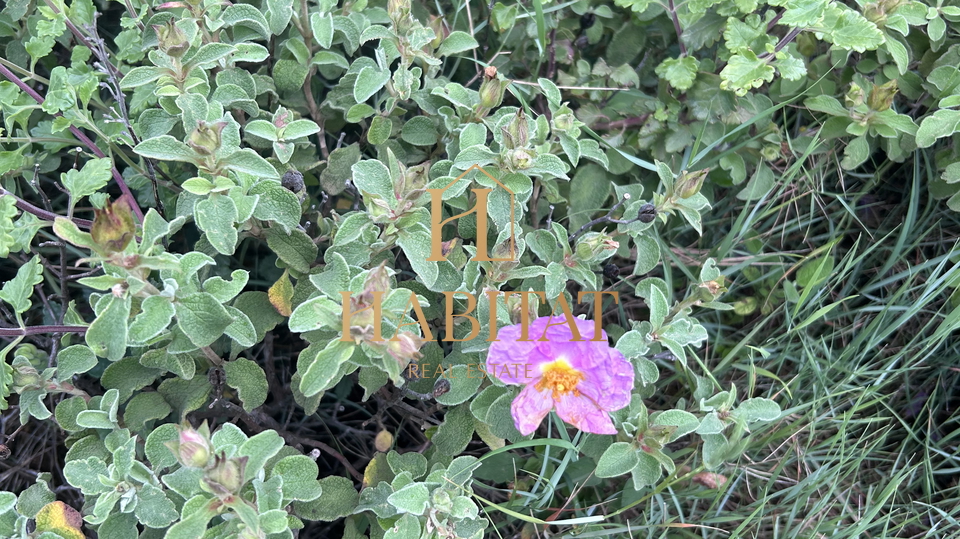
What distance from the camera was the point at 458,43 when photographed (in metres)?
2.22

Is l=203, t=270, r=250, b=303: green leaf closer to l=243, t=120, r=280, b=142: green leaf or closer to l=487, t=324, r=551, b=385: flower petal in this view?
l=243, t=120, r=280, b=142: green leaf

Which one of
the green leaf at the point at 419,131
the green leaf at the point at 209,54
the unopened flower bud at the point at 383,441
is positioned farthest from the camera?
the green leaf at the point at 419,131

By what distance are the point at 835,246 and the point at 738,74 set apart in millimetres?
861

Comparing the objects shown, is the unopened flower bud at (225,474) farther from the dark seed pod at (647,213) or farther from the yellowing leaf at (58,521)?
the dark seed pod at (647,213)

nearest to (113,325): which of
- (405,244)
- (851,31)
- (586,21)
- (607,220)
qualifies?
(405,244)

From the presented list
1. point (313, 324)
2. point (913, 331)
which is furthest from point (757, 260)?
point (313, 324)

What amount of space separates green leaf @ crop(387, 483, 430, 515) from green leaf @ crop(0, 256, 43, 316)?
1.03m

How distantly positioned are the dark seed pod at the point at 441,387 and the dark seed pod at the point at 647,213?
727 mm

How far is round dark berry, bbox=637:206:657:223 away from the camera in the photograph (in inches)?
82.6

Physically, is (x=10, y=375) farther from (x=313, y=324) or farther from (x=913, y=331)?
(x=913, y=331)

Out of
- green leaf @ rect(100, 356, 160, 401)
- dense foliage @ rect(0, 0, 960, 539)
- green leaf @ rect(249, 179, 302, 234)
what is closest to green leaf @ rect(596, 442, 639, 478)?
dense foliage @ rect(0, 0, 960, 539)

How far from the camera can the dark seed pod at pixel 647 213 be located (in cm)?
210

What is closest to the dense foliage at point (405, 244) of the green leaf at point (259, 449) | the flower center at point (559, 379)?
the green leaf at point (259, 449)

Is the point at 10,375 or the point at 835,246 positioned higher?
the point at 10,375
